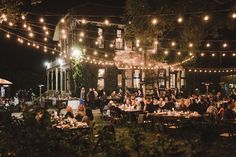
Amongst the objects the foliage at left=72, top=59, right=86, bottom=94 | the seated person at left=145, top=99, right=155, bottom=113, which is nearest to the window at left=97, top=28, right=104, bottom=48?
the foliage at left=72, top=59, right=86, bottom=94

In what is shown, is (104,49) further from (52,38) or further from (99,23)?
(52,38)

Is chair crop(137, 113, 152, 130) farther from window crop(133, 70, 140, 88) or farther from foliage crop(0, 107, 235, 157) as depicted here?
window crop(133, 70, 140, 88)

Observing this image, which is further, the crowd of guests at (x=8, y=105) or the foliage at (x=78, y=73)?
the foliage at (x=78, y=73)

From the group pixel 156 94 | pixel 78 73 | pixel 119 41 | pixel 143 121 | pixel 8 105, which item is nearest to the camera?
pixel 143 121

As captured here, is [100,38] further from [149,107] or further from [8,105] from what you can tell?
[149,107]

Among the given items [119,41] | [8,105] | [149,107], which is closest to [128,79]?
[119,41]

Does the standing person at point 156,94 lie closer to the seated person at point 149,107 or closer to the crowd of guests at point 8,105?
the seated person at point 149,107

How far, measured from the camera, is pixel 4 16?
13680 mm

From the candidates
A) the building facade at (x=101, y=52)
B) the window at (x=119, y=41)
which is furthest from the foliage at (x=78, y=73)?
the window at (x=119, y=41)

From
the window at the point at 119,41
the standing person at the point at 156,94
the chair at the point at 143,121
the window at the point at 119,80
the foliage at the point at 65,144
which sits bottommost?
the chair at the point at 143,121

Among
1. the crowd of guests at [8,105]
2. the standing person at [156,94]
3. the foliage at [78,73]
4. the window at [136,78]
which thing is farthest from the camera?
the window at [136,78]

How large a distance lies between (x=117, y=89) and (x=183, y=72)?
29.9 ft

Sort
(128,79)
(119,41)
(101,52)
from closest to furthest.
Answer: (101,52) → (119,41) → (128,79)

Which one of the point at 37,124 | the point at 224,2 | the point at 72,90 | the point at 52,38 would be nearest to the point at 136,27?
the point at 72,90
